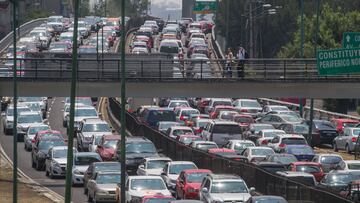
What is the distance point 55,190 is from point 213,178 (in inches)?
449

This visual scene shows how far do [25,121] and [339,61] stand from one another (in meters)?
29.6

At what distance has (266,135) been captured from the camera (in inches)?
2466

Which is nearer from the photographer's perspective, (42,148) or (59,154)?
(59,154)

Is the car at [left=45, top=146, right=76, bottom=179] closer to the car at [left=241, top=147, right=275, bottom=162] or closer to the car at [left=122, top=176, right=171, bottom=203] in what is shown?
the car at [left=241, top=147, right=275, bottom=162]

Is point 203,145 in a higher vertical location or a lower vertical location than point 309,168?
lower

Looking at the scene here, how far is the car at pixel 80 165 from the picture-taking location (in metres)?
48.9

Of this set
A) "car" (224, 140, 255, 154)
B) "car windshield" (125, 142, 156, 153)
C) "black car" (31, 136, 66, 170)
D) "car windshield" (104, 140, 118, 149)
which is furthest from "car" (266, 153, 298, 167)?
"black car" (31, 136, 66, 170)

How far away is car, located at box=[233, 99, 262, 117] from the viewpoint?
264ft

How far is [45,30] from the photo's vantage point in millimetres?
136125

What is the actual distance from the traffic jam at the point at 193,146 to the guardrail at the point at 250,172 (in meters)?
0.66

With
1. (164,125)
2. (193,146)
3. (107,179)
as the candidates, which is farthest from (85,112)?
(107,179)

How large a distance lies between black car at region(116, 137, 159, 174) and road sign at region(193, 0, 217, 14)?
96662 millimetres

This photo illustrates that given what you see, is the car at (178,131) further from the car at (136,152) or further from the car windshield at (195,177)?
the car windshield at (195,177)

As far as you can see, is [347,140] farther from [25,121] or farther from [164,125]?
[25,121]
